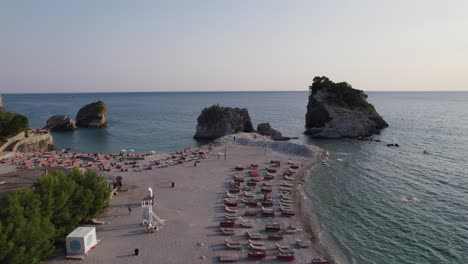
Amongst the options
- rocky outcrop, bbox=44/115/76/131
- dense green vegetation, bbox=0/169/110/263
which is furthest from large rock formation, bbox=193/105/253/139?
dense green vegetation, bbox=0/169/110/263

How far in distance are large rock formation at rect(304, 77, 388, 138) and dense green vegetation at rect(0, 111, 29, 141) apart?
217 feet

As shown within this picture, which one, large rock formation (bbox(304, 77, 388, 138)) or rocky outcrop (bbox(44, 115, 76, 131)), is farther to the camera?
rocky outcrop (bbox(44, 115, 76, 131))

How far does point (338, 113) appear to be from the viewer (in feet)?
282

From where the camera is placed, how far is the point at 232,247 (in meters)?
24.0

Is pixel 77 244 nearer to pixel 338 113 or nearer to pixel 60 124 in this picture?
pixel 338 113

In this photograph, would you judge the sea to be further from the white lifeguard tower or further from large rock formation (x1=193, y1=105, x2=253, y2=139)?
the white lifeguard tower

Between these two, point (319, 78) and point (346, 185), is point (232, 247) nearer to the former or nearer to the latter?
point (346, 185)

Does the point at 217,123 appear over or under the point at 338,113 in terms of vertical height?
under

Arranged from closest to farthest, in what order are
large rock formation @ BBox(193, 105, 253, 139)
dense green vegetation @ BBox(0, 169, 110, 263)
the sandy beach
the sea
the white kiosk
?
dense green vegetation @ BBox(0, 169, 110, 263) → the white kiosk → the sandy beach → the sea → large rock formation @ BBox(193, 105, 253, 139)

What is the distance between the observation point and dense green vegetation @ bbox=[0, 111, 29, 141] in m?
56.2

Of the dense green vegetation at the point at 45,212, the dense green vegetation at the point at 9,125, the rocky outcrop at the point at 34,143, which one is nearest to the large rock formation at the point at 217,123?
the rocky outcrop at the point at 34,143

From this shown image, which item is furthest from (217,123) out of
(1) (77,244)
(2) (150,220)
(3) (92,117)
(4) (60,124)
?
(1) (77,244)

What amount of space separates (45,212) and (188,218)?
12.0m

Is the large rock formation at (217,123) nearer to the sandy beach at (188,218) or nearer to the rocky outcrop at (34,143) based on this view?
the sandy beach at (188,218)
